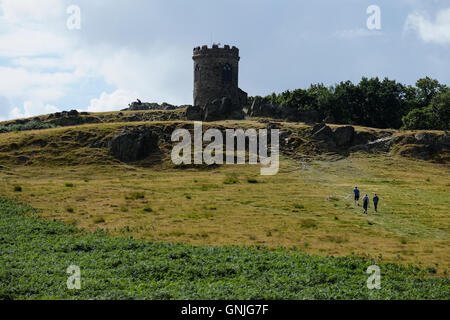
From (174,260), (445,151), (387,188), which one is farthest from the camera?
(445,151)

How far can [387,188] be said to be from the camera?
49031 mm

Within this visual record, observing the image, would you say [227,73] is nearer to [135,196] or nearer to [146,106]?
[146,106]

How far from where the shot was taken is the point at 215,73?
308 ft

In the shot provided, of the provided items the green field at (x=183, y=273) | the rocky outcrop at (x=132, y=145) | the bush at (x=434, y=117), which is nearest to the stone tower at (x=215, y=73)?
the rocky outcrop at (x=132, y=145)

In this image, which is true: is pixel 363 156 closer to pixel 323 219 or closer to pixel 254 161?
pixel 254 161

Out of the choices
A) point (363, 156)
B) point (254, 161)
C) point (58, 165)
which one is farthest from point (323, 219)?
point (58, 165)

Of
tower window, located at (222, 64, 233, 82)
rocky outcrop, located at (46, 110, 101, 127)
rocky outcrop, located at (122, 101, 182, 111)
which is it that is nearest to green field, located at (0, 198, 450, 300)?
tower window, located at (222, 64, 233, 82)

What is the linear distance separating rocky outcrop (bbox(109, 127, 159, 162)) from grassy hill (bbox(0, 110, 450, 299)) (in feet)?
5.07

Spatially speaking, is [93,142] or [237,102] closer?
[93,142]

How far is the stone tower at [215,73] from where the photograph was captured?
9312cm

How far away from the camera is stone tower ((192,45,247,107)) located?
93.1m

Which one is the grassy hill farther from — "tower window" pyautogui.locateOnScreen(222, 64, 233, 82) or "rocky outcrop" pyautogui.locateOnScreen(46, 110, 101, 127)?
"tower window" pyautogui.locateOnScreen(222, 64, 233, 82)
